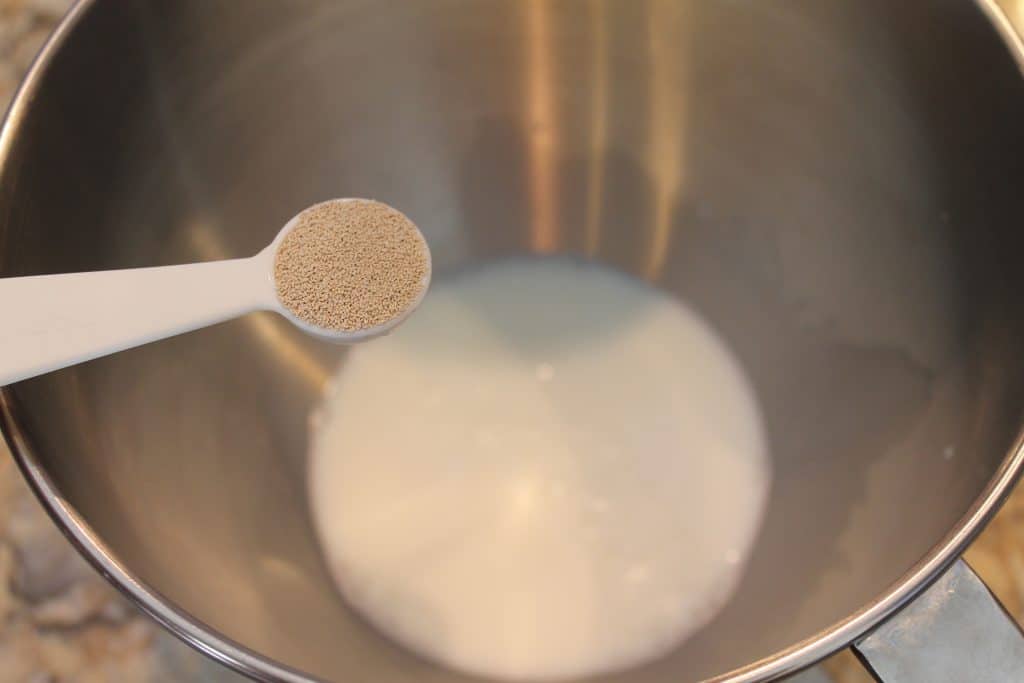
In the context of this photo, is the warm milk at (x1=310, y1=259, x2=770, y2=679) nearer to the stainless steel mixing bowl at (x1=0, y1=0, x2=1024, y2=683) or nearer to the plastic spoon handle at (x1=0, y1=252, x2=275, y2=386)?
the stainless steel mixing bowl at (x1=0, y1=0, x2=1024, y2=683)

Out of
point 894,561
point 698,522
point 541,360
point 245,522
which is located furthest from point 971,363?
point 245,522

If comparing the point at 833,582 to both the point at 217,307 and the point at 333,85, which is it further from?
the point at 333,85

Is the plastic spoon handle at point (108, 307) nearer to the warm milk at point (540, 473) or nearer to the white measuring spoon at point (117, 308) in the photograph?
the white measuring spoon at point (117, 308)

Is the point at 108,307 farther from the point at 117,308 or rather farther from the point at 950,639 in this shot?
the point at 950,639

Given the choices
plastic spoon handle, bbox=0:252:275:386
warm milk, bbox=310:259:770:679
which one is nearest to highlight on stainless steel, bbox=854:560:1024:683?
warm milk, bbox=310:259:770:679

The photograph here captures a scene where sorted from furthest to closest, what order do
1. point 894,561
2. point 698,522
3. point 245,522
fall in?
1. point 698,522
2. point 245,522
3. point 894,561

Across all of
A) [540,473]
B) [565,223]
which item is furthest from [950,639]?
[565,223]

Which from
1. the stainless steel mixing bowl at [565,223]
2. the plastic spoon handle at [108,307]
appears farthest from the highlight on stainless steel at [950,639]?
the plastic spoon handle at [108,307]
